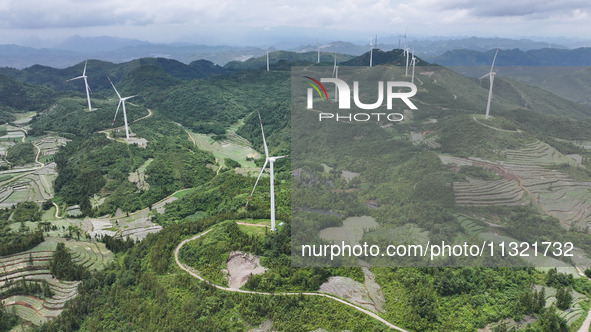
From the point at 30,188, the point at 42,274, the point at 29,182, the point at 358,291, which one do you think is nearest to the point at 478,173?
the point at 358,291

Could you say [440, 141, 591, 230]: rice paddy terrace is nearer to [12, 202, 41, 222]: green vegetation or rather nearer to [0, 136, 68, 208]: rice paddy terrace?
[12, 202, 41, 222]: green vegetation

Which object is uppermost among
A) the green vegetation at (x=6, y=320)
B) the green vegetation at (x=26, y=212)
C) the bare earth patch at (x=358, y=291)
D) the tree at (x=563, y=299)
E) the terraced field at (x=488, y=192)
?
the terraced field at (x=488, y=192)

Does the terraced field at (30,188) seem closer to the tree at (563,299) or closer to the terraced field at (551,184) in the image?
the tree at (563,299)

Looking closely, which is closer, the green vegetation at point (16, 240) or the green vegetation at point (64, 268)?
the green vegetation at point (64, 268)

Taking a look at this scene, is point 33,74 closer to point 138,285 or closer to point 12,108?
point 12,108

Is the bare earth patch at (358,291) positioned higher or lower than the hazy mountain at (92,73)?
lower

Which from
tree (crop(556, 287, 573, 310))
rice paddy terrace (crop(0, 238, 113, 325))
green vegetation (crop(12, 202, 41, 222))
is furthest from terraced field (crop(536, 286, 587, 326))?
green vegetation (crop(12, 202, 41, 222))

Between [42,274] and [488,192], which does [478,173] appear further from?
[42,274]

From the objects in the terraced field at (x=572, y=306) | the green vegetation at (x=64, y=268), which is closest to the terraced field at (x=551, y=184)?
the terraced field at (x=572, y=306)
